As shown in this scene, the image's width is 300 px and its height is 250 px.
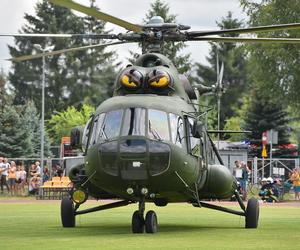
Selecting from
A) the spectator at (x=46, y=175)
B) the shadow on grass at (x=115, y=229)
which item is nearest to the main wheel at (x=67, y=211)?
the shadow on grass at (x=115, y=229)

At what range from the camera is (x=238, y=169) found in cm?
4469

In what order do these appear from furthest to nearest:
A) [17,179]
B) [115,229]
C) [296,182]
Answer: [17,179], [296,182], [115,229]

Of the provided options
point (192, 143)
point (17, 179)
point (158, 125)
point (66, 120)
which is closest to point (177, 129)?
point (158, 125)

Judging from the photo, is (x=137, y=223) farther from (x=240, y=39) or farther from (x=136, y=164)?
(x=240, y=39)

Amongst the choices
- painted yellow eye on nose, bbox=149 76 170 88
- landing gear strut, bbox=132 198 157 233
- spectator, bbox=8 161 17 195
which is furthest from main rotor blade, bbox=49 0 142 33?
spectator, bbox=8 161 17 195

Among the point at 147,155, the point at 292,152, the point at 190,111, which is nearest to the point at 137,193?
the point at 147,155

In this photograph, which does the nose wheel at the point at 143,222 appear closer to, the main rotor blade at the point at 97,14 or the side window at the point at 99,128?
the side window at the point at 99,128

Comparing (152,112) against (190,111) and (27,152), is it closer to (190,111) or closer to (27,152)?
(190,111)

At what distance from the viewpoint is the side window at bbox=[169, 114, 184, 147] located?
2016 cm

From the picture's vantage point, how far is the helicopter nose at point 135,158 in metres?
19.5

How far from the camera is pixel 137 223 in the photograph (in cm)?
2022

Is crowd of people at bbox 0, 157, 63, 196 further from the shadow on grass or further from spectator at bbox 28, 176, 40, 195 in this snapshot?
the shadow on grass

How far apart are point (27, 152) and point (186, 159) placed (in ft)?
162

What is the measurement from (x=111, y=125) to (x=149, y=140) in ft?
3.12
